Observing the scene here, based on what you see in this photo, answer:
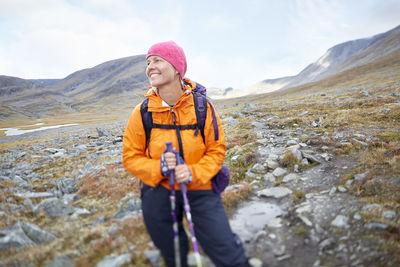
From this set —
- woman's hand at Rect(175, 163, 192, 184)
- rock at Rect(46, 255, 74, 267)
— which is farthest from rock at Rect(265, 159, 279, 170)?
rock at Rect(46, 255, 74, 267)

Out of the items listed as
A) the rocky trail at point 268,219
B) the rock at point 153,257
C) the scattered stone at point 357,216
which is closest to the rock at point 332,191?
the rocky trail at point 268,219

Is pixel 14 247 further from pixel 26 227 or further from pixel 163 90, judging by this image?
pixel 163 90

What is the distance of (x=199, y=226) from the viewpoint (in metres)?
3.56

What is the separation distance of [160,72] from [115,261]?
11.7 feet

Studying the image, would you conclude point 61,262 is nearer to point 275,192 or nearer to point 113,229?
point 113,229

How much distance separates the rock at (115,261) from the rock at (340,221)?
4.04 metres

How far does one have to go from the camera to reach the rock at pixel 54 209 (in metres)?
5.71

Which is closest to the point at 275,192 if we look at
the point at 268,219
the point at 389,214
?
the point at 268,219

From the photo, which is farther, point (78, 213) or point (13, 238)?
point (78, 213)

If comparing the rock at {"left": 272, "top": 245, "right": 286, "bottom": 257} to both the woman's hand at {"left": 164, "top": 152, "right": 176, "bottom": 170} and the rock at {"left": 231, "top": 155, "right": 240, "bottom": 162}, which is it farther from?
the rock at {"left": 231, "top": 155, "right": 240, "bottom": 162}

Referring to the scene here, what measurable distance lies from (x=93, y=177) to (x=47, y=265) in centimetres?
510

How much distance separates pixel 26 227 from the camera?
4.70m

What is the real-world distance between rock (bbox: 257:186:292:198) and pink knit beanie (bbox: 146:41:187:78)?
4048 mm

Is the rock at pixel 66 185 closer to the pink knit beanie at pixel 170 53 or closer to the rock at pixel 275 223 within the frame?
the pink knit beanie at pixel 170 53
